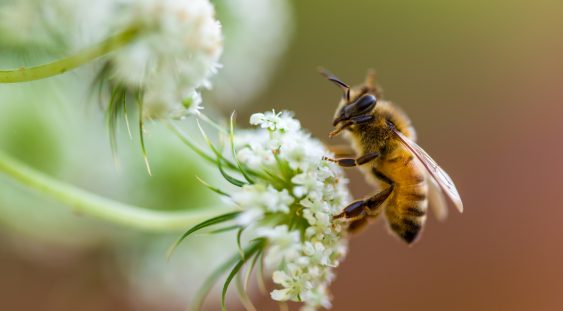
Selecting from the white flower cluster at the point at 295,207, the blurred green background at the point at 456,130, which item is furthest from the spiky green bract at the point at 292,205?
the blurred green background at the point at 456,130

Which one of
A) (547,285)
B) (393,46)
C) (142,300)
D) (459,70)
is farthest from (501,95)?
(142,300)

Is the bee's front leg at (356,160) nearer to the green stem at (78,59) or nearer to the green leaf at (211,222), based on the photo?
the green leaf at (211,222)

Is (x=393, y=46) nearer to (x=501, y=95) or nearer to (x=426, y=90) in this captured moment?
(x=426, y=90)

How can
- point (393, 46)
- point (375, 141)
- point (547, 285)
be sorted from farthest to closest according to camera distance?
point (393, 46) → point (547, 285) → point (375, 141)

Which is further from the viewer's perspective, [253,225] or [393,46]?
[393,46]

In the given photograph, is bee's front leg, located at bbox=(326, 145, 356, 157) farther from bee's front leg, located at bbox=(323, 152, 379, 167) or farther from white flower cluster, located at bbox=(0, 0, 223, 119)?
white flower cluster, located at bbox=(0, 0, 223, 119)

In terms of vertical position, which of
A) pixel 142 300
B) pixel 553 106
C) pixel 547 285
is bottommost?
pixel 142 300
